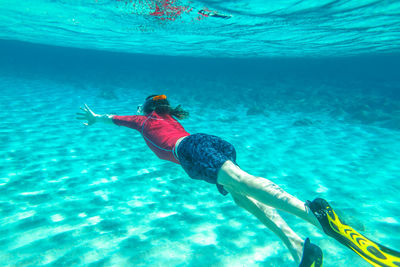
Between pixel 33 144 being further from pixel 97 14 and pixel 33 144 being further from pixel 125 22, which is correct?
pixel 125 22

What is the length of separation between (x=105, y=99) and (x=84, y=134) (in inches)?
418

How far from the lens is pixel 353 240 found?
2244 millimetres

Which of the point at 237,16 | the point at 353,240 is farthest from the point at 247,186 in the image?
the point at 237,16

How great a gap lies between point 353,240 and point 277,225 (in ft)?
3.11

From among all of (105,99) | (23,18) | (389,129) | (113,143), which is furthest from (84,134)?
(389,129)

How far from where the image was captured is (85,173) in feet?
18.3

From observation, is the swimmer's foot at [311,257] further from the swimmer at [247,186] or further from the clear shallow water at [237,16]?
the clear shallow water at [237,16]

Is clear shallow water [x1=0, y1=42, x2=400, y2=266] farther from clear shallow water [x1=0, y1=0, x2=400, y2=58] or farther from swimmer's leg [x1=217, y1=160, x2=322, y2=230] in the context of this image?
clear shallow water [x1=0, y1=0, x2=400, y2=58]

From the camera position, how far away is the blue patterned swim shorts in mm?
2861

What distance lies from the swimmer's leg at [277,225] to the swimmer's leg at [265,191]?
576mm

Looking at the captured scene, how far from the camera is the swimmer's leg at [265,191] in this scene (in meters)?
2.37

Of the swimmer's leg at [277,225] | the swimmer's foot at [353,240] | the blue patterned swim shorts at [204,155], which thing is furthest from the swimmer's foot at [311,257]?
the blue patterned swim shorts at [204,155]

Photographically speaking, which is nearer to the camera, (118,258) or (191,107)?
(118,258)

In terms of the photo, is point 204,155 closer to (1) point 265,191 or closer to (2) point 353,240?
(1) point 265,191
